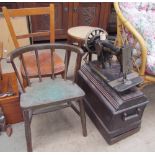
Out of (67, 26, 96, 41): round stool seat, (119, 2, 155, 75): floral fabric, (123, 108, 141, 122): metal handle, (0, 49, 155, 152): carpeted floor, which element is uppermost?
(119, 2, 155, 75): floral fabric

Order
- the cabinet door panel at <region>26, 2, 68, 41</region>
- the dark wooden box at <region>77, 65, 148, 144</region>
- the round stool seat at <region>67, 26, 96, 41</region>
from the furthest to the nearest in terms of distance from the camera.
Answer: the cabinet door panel at <region>26, 2, 68, 41</region> < the round stool seat at <region>67, 26, 96, 41</region> < the dark wooden box at <region>77, 65, 148, 144</region>

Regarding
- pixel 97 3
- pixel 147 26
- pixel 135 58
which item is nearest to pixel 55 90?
pixel 135 58

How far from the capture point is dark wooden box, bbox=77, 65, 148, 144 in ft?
4.50

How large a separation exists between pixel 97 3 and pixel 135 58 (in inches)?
56.2

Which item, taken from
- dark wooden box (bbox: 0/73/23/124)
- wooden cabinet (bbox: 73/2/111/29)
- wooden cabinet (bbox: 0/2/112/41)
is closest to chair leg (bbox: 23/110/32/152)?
dark wooden box (bbox: 0/73/23/124)

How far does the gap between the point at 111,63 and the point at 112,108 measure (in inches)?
16.8

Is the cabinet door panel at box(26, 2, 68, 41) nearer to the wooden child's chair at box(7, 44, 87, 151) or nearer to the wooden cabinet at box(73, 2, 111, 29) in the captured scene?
the wooden cabinet at box(73, 2, 111, 29)

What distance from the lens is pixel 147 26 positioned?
5.88ft

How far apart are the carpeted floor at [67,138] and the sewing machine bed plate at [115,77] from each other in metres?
0.45

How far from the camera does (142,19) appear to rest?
1.80m

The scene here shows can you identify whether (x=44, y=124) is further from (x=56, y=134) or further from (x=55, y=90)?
(x=55, y=90)

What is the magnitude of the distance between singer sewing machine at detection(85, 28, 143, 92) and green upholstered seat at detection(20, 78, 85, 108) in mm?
256

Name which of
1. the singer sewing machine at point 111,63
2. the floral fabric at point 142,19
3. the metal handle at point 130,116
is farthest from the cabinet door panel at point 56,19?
the metal handle at point 130,116

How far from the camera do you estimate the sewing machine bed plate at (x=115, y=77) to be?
1.36 m
